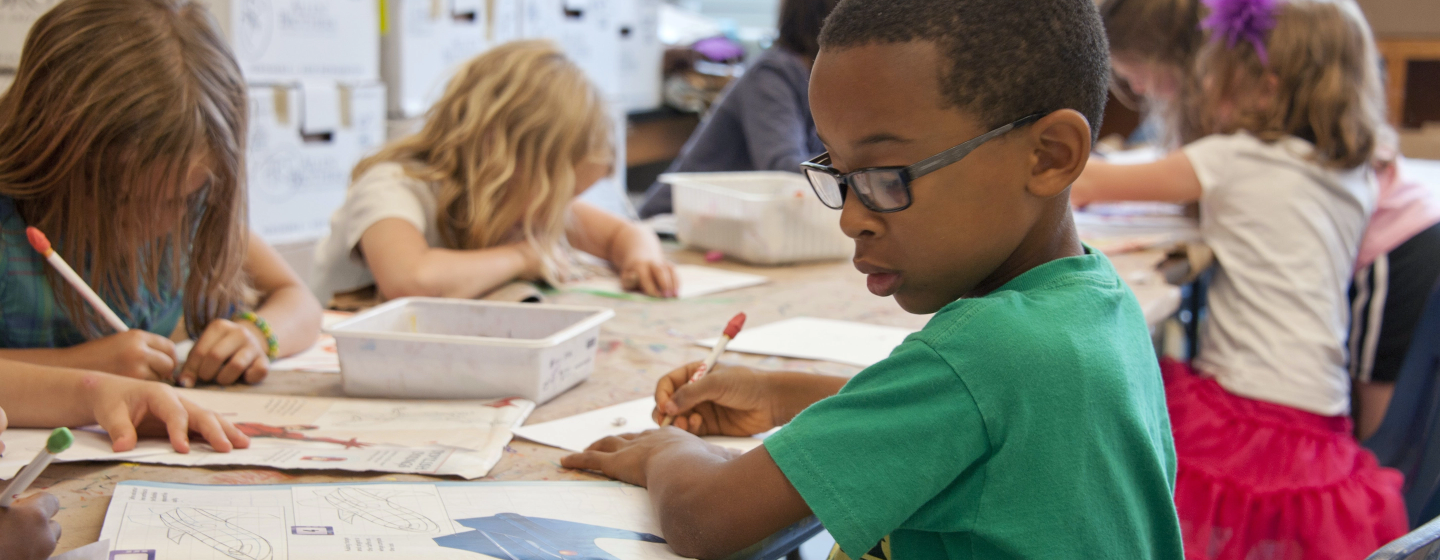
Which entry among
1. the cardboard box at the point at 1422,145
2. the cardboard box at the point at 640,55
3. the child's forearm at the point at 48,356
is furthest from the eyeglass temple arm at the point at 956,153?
the cardboard box at the point at 1422,145

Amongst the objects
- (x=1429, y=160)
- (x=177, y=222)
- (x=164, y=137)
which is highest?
(x=164, y=137)

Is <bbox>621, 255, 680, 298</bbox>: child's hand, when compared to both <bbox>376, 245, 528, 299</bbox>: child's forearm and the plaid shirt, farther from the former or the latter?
the plaid shirt

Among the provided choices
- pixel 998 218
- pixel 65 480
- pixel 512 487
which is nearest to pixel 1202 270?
pixel 998 218

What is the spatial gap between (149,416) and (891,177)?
608 mm

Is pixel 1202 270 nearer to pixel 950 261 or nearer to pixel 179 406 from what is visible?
pixel 950 261

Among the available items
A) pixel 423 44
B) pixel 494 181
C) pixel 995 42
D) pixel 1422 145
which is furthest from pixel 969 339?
pixel 1422 145

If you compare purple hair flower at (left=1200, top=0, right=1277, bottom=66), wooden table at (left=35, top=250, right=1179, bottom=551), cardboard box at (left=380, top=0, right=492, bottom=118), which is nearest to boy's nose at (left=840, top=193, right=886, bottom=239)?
wooden table at (left=35, top=250, right=1179, bottom=551)

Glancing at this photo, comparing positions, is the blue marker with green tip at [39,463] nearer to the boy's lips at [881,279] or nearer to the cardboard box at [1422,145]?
the boy's lips at [881,279]

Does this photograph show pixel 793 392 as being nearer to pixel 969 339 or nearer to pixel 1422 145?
pixel 969 339

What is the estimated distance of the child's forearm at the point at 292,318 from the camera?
44.6 inches

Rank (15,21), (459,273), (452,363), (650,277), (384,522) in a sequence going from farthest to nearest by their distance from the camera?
(15,21) → (650,277) → (459,273) → (452,363) → (384,522)

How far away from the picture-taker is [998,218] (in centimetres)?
64

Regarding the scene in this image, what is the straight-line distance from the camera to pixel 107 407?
80 cm

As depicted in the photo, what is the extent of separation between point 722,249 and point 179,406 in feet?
3.56
